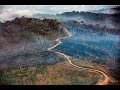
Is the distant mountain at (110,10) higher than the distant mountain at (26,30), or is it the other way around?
the distant mountain at (110,10)

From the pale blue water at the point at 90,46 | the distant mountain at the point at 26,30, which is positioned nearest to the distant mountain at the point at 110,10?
the pale blue water at the point at 90,46

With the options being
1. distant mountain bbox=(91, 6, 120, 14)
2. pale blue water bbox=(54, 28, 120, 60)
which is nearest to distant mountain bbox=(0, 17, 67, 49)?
pale blue water bbox=(54, 28, 120, 60)

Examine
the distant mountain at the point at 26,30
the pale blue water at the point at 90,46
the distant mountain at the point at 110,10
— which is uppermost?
the distant mountain at the point at 110,10

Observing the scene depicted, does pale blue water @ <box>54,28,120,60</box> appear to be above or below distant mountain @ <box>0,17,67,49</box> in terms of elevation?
below

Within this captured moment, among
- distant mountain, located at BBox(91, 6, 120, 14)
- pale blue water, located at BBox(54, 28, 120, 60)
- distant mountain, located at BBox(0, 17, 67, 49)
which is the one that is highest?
distant mountain, located at BBox(91, 6, 120, 14)

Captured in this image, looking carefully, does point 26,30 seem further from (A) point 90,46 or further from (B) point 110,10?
(B) point 110,10

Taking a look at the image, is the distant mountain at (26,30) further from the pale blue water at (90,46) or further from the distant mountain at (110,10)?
the distant mountain at (110,10)

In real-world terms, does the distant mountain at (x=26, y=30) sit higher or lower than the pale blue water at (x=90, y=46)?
higher

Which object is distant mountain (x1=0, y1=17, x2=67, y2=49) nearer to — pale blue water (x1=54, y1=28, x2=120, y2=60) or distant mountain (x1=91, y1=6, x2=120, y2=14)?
pale blue water (x1=54, y1=28, x2=120, y2=60)

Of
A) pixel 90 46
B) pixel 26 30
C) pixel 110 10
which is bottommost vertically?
pixel 90 46

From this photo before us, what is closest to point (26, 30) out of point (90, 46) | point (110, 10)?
point (90, 46)
